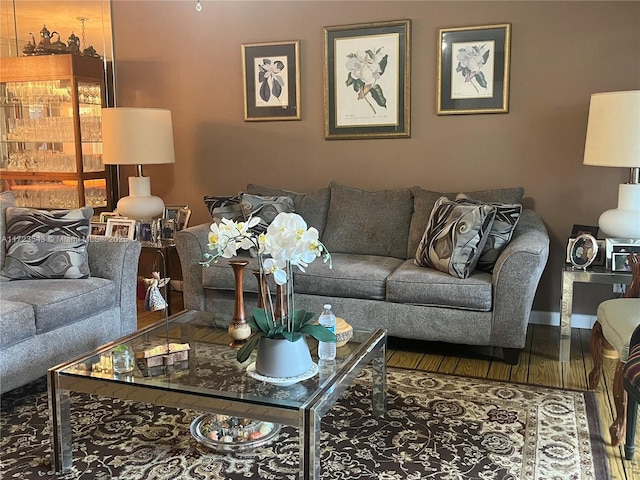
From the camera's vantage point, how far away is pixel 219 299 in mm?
3811

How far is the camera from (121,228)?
13.9 ft

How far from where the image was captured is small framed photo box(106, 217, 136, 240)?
4.22m

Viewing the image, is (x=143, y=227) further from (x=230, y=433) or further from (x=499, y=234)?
(x=499, y=234)

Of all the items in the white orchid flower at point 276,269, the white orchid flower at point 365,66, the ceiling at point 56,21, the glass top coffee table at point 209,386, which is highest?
the ceiling at point 56,21

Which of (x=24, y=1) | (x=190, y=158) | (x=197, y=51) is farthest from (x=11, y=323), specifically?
(x=24, y=1)

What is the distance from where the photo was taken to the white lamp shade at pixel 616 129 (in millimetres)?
3102

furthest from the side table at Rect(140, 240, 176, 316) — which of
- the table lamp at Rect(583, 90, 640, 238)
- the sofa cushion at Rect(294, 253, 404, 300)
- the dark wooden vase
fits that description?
the table lamp at Rect(583, 90, 640, 238)

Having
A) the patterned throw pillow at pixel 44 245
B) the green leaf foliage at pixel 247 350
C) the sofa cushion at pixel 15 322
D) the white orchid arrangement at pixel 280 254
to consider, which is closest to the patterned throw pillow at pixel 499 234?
the white orchid arrangement at pixel 280 254

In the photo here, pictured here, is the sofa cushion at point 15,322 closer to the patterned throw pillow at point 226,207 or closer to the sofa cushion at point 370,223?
the patterned throw pillow at point 226,207

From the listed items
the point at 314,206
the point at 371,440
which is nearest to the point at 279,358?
the point at 371,440

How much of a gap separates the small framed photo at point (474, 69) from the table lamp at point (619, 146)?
2.48 ft

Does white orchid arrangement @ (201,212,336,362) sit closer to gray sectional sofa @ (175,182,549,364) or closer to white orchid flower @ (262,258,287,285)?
Result: white orchid flower @ (262,258,287,285)

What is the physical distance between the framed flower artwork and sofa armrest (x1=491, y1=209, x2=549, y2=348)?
1.36m

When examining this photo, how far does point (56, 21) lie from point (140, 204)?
1.93 meters
